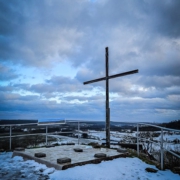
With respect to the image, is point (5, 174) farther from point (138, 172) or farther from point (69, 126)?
point (69, 126)

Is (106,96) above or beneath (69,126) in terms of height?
above

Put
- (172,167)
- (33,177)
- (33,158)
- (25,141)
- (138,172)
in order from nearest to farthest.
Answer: (33,177)
(138,172)
(172,167)
(33,158)
(25,141)

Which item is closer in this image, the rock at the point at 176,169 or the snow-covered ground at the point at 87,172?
the snow-covered ground at the point at 87,172

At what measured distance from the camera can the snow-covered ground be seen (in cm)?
395

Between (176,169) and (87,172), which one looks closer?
(87,172)

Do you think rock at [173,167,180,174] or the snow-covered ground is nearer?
the snow-covered ground

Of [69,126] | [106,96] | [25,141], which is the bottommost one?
[25,141]

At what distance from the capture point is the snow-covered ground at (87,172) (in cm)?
395

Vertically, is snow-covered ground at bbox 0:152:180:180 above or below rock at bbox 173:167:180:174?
above

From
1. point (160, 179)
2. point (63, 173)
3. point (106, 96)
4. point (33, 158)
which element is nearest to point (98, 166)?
point (63, 173)

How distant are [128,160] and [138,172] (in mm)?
989

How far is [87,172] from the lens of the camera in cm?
421

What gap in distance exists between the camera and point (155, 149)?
7688 millimetres

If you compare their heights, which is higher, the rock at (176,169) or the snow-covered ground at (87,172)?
the snow-covered ground at (87,172)
